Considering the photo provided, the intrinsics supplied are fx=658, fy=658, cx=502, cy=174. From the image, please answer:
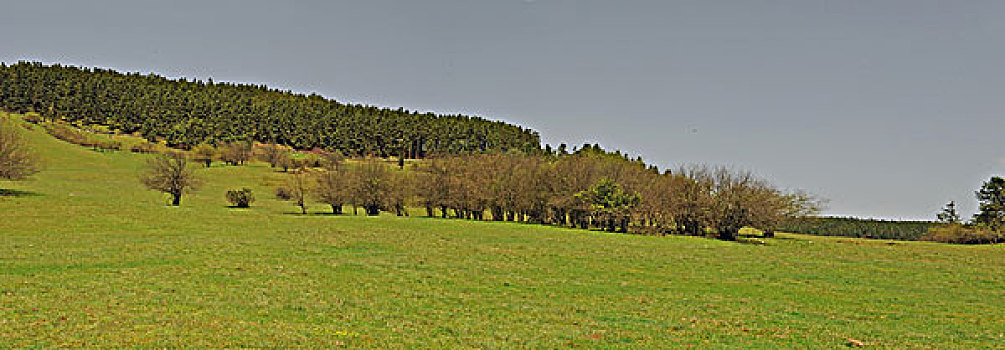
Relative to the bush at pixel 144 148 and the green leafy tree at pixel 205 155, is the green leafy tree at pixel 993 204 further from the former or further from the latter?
the bush at pixel 144 148

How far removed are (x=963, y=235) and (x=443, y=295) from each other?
10424 centimetres

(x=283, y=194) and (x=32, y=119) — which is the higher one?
(x=32, y=119)

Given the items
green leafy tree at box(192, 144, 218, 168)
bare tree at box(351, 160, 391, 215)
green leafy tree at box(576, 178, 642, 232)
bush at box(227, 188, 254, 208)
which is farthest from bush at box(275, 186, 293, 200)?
green leafy tree at box(192, 144, 218, 168)

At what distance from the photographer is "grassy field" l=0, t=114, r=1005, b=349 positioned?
16469 millimetres

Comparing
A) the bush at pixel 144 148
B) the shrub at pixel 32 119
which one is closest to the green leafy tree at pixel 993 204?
the bush at pixel 144 148

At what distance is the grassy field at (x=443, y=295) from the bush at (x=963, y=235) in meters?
54.9

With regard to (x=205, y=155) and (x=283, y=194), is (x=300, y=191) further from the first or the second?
(x=205, y=155)

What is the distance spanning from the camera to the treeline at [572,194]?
8912 cm

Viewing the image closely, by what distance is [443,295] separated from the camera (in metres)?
24.0

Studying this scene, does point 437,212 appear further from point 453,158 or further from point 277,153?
point 277,153

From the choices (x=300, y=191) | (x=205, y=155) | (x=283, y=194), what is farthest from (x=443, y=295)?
(x=205, y=155)

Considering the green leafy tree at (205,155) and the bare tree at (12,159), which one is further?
the green leafy tree at (205,155)

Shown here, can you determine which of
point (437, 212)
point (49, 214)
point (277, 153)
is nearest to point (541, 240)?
point (49, 214)

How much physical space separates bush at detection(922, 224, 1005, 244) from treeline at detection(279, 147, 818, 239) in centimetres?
2648
